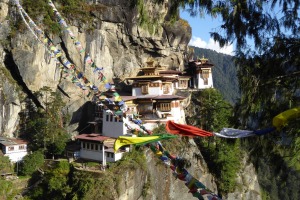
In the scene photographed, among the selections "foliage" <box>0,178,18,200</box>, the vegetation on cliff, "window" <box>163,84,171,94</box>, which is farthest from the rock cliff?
"foliage" <box>0,178,18,200</box>

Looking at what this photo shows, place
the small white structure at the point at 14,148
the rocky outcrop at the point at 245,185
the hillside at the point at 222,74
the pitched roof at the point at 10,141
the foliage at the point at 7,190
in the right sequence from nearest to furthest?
1. the foliage at the point at 7,190
2. the small white structure at the point at 14,148
3. the pitched roof at the point at 10,141
4. the rocky outcrop at the point at 245,185
5. the hillside at the point at 222,74

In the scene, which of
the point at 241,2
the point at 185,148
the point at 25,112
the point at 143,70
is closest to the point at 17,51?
the point at 25,112

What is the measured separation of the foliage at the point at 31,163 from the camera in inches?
818

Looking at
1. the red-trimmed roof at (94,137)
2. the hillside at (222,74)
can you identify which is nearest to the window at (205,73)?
the red-trimmed roof at (94,137)

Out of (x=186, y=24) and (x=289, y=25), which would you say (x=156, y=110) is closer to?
(x=186, y=24)

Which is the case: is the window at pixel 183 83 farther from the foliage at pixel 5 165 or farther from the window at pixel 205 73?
the foliage at pixel 5 165

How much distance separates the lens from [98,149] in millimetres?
20859

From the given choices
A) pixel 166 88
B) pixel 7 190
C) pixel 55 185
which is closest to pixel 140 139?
pixel 55 185

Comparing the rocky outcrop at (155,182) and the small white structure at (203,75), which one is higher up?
the small white structure at (203,75)

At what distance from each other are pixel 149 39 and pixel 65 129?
9.83 m

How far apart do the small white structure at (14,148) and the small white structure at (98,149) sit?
3913 millimetres

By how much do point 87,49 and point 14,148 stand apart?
866 cm

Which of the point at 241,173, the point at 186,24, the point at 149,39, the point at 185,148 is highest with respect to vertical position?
the point at 186,24

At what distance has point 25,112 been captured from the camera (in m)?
24.2
